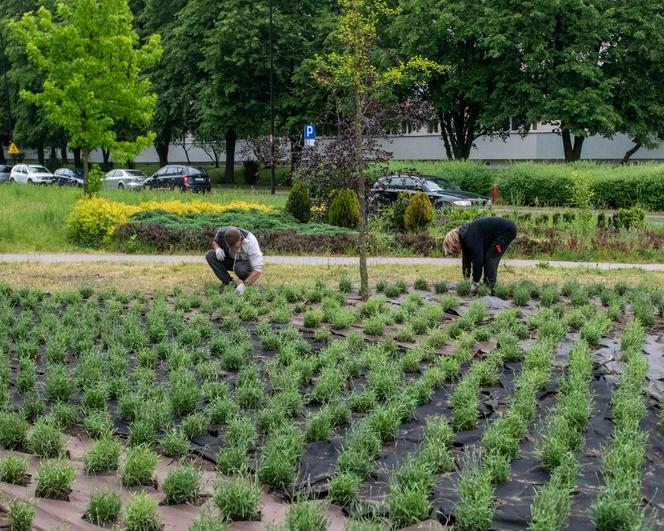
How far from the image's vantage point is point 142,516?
4.04m

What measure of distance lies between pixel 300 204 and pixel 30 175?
1224 inches

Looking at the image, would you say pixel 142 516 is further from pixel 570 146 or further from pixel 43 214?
pixel 570 146

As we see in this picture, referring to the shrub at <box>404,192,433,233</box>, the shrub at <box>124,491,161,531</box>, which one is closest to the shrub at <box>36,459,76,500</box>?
the shrub at <box>124,491,161,531</box>

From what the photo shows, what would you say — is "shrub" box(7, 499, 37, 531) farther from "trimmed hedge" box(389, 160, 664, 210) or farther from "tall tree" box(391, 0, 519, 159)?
"tall tree" box(391, 0, 519, 159)

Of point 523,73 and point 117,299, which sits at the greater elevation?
point 523,73

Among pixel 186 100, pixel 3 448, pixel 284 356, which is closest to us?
pixel 3 448

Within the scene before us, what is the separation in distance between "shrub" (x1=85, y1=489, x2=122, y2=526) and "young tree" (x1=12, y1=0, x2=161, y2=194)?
58.8ft

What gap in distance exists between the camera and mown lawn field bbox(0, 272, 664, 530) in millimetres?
4285

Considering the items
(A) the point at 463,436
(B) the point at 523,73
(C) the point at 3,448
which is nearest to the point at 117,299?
(C) the point at 3,448

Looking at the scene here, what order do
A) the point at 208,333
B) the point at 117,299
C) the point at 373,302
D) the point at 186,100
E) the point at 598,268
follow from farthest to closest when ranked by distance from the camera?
the point at 186,100
the point at 598,268
the point at 117,299
the point at 373,302
the point at 208,333

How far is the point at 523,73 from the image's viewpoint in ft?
113

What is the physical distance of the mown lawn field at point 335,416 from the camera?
14.1ft

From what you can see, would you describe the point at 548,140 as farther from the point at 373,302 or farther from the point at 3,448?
the point at 3,448

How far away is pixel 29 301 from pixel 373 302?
385cm
